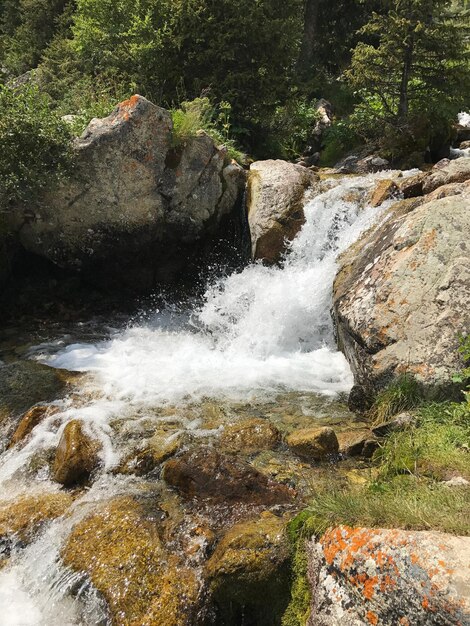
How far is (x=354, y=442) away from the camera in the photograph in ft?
16.7

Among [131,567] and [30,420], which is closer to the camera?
[131,567]

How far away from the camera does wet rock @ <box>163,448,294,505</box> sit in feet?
13.9

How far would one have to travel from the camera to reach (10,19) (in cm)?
2380

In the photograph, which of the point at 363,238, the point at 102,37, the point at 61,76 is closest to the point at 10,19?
the point at 61,76

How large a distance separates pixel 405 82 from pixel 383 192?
5.59 metres

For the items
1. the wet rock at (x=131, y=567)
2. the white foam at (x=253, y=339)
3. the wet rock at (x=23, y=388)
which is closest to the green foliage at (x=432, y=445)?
the white foam at (x=253, y=339)

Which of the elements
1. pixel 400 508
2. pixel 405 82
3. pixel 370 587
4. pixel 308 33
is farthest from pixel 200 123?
pixel 308 33

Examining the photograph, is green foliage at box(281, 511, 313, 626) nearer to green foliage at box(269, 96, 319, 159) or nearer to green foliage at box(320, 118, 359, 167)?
green foliage at box(269, 96, 319, 159)

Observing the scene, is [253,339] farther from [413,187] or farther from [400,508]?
[400,508]

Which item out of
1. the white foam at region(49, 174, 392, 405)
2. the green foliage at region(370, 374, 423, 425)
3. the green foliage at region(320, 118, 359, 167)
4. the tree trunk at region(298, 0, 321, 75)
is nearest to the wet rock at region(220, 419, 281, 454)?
the white foam at region(49, 174, 392, 405)

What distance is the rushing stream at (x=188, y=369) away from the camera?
12.8ft

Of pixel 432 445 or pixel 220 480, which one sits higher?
pixel 432 445

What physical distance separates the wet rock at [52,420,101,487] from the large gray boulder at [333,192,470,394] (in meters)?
3.37

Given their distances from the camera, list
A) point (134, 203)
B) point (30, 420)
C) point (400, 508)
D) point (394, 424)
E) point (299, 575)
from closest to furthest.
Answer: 1. point (400, 508)
2. point (299, 575)
3. point (394, 424)
4. point (30, 420)
5. point (134, 203)
